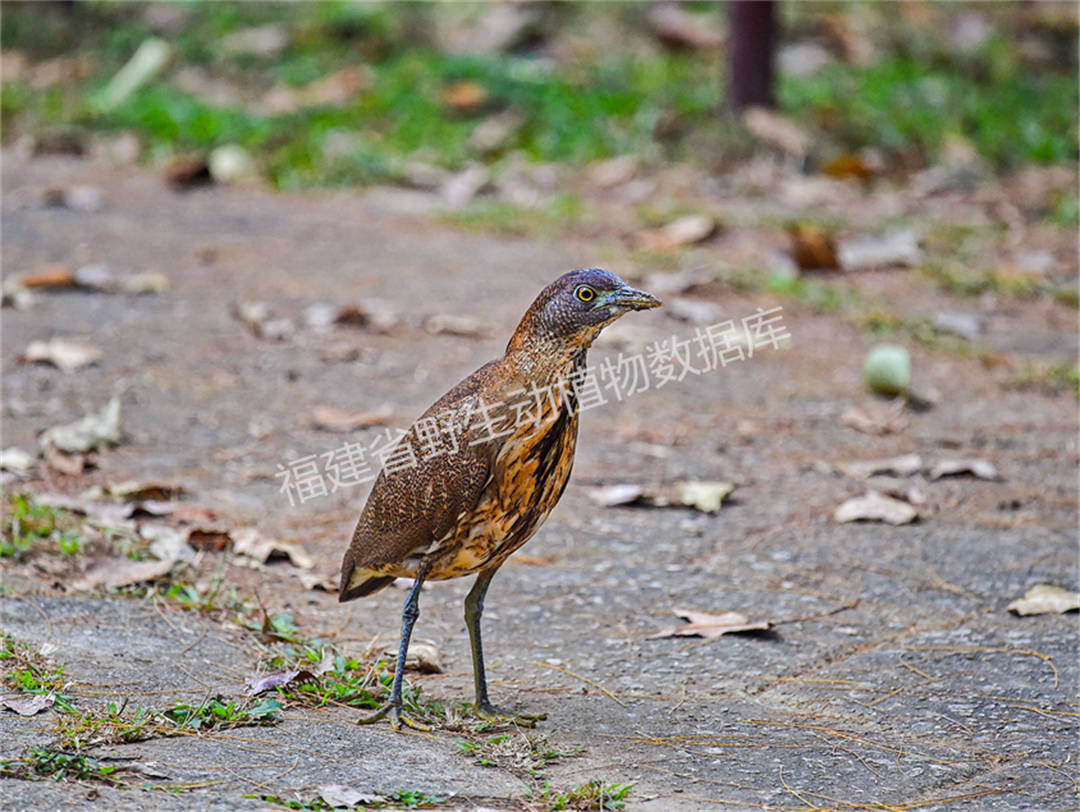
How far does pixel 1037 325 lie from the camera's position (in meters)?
7.71

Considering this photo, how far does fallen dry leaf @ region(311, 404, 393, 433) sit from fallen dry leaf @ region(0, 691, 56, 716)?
8.72 ft

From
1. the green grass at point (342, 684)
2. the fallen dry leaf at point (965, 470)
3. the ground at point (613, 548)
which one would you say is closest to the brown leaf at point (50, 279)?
the ground at point (613, 548)

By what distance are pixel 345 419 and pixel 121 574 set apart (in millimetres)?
1798

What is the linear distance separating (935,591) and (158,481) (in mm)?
2916

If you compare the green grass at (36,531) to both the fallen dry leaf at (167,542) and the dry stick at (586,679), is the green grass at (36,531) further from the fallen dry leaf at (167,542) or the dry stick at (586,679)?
the dry stick at (586,679)

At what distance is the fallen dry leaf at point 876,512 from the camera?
5.18 meters

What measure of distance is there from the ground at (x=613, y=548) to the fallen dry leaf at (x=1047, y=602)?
8cm

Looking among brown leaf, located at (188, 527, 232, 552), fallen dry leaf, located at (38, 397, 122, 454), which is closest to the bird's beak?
brown leaf, located at (188, 527, 232, 552)

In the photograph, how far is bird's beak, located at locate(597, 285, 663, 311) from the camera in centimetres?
345

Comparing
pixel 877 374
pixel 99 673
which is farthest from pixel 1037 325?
pixel 99 673

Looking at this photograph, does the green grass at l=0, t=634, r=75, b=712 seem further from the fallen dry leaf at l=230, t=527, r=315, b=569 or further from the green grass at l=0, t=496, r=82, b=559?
the fallen dry leaf at l=230, t=527, r=315, b=569

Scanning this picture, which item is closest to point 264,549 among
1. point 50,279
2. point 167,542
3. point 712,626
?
point 167,542

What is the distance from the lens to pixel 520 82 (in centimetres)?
1146

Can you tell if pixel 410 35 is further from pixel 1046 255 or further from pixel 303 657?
pixel 303 657
